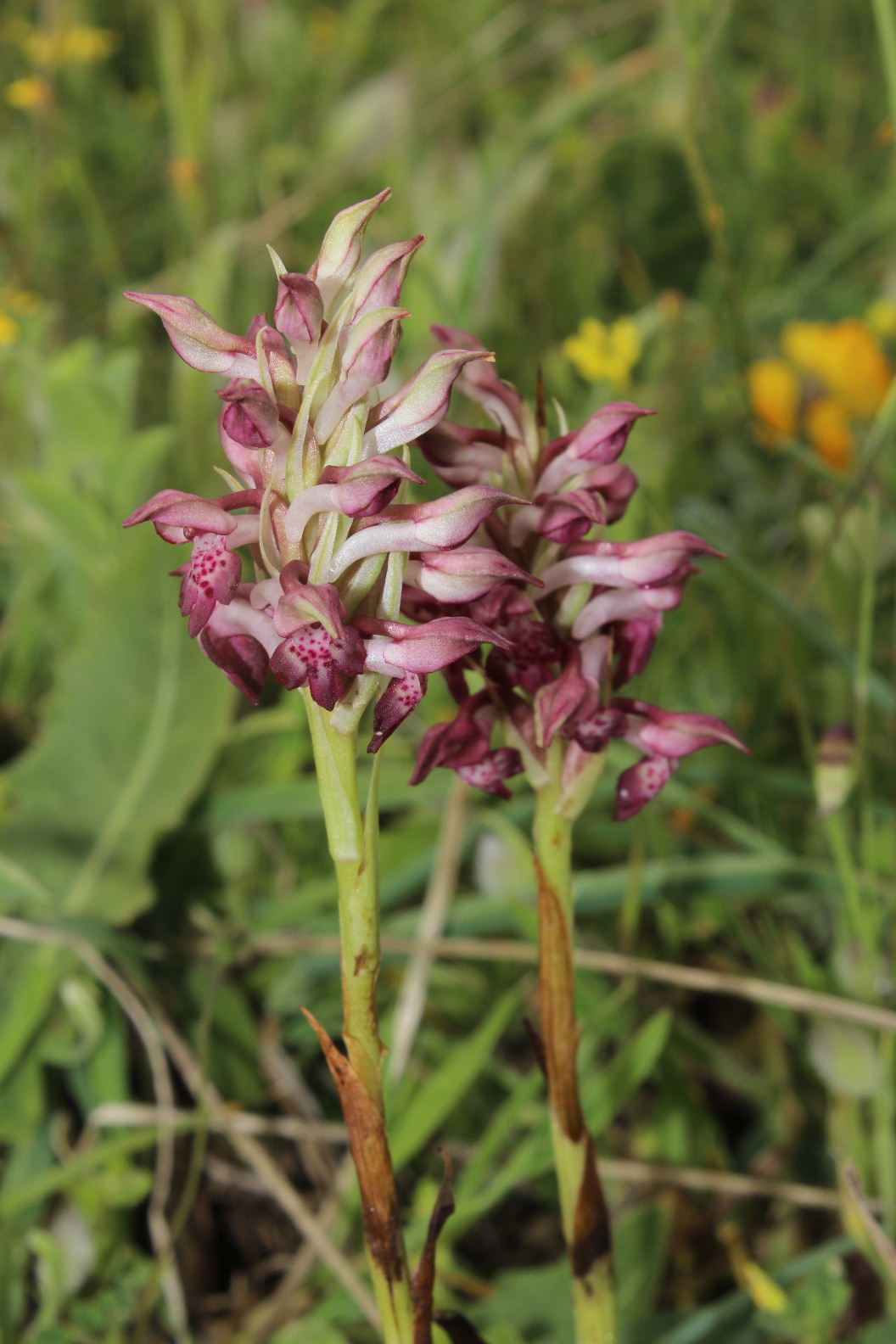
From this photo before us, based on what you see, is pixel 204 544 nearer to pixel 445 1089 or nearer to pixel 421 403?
pixel 421 403

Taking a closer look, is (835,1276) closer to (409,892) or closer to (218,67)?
(409,892)

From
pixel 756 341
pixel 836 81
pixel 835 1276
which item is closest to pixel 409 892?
pixel 835 1276

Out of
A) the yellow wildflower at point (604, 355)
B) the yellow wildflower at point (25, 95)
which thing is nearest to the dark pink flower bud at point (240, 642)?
the yellow wildflower at point (604, 355)

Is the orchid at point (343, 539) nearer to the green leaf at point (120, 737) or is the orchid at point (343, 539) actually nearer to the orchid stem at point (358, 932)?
the orchid stem at point (358, 932)

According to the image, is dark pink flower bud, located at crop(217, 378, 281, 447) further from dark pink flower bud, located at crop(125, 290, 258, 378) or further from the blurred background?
the blurred background

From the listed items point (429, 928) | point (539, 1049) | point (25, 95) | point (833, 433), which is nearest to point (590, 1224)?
point (539, 1049)
